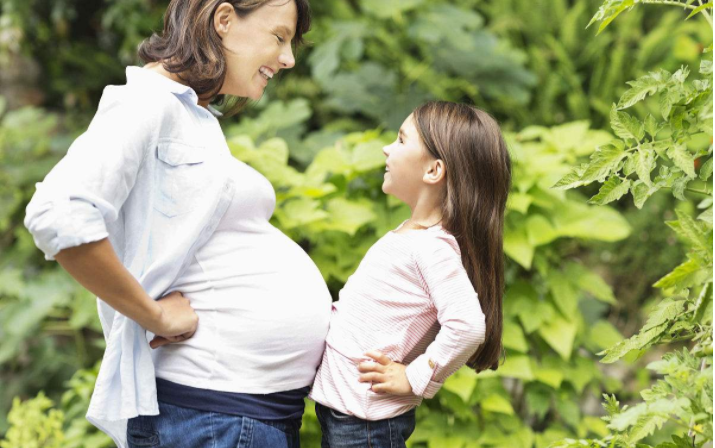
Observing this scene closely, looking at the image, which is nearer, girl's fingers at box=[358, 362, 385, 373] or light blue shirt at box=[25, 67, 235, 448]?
light blue shirt at box=[25, 67, 235, 448]

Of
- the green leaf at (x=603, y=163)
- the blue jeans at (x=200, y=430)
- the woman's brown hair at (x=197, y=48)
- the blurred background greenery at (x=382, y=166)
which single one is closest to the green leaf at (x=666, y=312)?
the blurred background greenery at (x=382, y=166)

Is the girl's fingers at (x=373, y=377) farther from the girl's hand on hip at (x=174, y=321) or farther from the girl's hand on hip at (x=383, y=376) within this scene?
the girl's hand on hip at (x=174, y=321)

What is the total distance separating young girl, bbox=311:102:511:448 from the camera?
62.1 inches

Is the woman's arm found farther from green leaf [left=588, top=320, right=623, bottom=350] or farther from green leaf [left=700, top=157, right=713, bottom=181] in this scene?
green leaf [left=588, top=320, right=623, bottom=350]

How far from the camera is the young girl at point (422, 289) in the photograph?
5.17 feet

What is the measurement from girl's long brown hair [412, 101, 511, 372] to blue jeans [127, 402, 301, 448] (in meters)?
0.53

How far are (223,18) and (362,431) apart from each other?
91 cm

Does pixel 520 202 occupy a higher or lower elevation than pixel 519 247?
higher

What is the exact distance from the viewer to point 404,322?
1.65 metres

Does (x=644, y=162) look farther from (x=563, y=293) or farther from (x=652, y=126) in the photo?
(x=563, y=293)

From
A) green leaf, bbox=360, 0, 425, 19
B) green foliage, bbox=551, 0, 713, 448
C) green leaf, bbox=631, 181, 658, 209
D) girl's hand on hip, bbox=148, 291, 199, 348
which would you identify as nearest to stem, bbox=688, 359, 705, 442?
green foliage, bbox=551, 0, 713, 448

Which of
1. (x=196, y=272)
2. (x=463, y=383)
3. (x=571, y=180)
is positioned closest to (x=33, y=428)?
(x=463, y=383)

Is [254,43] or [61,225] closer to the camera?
[61,225]

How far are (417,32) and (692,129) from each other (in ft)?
8.03
